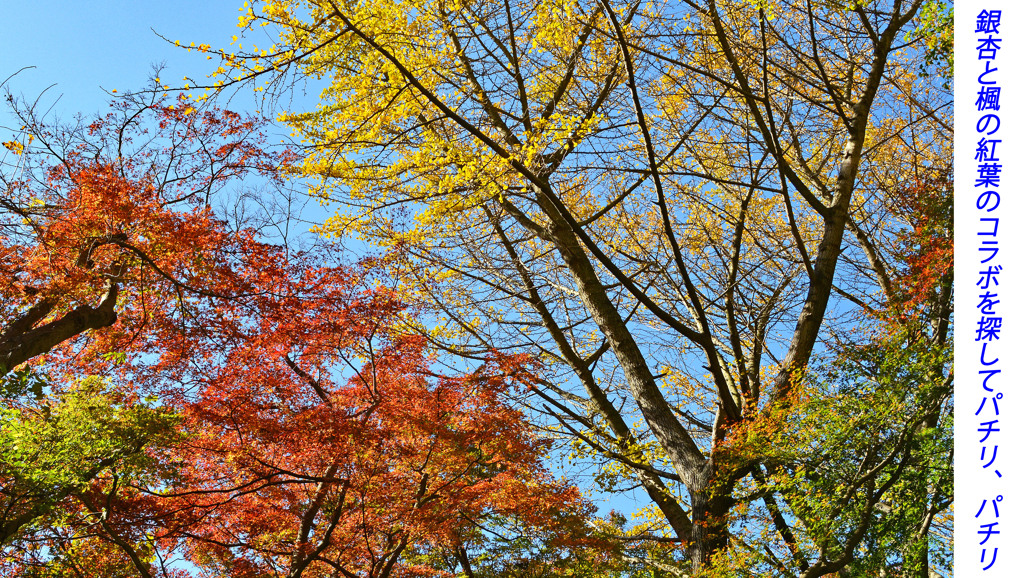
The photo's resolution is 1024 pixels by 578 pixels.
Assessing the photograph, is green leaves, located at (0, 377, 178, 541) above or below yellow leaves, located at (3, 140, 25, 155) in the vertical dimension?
below

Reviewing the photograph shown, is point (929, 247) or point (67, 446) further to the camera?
point (929, 247)

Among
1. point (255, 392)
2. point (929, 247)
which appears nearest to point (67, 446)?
point (255, 392)

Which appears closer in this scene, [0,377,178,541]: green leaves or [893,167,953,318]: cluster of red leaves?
[0,377,178,541]: green leaves

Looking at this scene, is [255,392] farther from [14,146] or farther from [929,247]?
[929,247]

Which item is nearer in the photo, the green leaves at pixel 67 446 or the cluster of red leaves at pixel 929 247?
the green leaves at pixel 67 446

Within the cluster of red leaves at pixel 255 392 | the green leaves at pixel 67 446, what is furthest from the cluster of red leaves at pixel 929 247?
the green leaves at pixel 67 446

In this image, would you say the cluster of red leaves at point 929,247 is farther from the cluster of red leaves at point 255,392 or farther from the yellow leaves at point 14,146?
the yellow leaves at point 14,146

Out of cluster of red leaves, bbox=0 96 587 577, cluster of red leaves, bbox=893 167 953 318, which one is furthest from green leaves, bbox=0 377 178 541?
cluster of red leaves, bbox=893 167 953 318

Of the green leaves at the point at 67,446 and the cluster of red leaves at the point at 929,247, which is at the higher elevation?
the cluster of red leaves at the point at 929,247

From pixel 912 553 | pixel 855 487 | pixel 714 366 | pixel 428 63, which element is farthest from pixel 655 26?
pixel 912 553

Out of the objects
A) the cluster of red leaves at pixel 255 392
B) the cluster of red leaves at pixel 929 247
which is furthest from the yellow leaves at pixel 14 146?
the cluster of red leaves at pixel 929 247

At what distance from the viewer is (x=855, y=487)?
5004 mm

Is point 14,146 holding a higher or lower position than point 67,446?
higher

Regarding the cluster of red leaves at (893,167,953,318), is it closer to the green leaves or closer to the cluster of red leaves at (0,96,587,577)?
the cluster of red leaves at (0,96,587,577)
